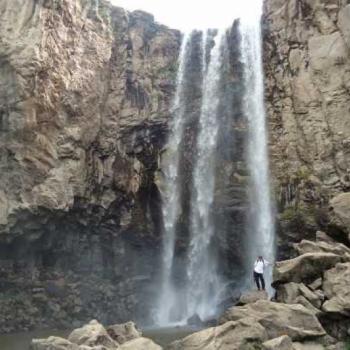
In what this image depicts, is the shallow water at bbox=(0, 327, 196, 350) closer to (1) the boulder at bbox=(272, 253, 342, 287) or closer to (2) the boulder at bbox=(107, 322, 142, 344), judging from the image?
(2) the boulder at bbox=(107, 322, 142, 344)

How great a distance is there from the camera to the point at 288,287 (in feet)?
61.2

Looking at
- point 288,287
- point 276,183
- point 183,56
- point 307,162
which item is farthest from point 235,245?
point 183,56

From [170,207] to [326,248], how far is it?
12.1 metres

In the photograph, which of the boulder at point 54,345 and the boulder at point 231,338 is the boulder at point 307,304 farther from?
the boulder at point 54,345

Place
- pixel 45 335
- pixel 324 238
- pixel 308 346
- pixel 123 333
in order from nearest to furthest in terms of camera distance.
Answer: pixel 308 346 < pixel 123 333 < pixel 324 238 < pixel 45 335

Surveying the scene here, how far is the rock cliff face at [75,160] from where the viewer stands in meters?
26.7

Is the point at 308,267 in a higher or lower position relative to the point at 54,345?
higher

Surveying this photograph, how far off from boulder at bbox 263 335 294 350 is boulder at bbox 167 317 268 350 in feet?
1.83

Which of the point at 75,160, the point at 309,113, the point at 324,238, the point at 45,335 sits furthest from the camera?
the point at 75,160

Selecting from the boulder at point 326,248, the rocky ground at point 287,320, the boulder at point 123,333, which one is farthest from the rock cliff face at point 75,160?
the boulder at point 326,248

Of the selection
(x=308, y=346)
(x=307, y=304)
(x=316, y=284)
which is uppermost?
(x=316, y=284)

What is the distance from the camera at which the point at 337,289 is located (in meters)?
17.5

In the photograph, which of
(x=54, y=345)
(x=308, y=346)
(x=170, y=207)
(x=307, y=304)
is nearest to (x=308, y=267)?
(x=307, y=304)

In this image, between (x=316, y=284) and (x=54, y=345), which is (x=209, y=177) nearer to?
(x=316, y=284)
